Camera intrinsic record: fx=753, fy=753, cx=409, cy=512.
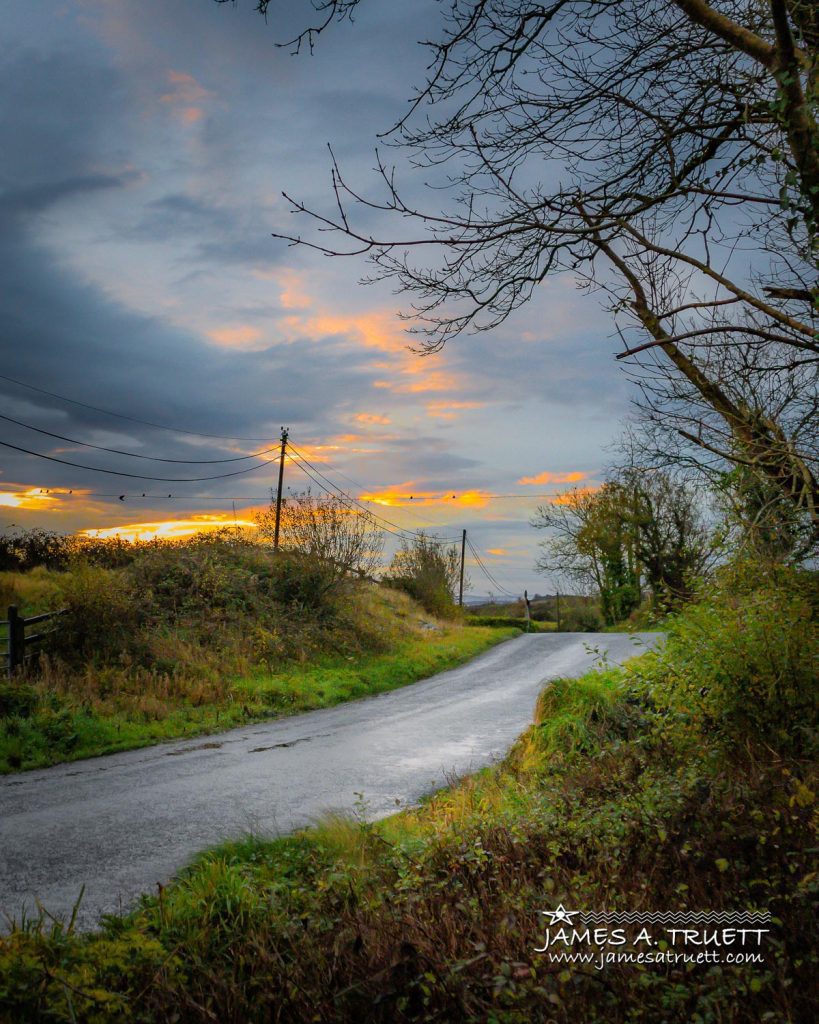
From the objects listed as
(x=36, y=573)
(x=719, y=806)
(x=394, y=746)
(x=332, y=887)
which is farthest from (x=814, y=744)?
(x=36, y=573)

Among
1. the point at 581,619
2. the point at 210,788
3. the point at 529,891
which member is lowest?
the point at 210,788

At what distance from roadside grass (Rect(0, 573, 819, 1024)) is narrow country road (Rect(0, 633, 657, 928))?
0.72m

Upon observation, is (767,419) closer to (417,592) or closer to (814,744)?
(814,744)

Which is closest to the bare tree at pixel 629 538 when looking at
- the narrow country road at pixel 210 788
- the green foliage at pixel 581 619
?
the green foliage at pixel 581 619

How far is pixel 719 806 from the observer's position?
4895mm

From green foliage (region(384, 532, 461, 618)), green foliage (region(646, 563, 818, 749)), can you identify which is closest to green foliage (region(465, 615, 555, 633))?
green foliage (region(384, 532, 461, 618))

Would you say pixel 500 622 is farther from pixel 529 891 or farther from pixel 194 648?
pixel 529 891

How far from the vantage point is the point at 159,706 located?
13.4m

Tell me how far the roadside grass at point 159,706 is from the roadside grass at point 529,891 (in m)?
6.07

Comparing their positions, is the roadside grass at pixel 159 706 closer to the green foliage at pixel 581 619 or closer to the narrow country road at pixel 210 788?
the narrow country road at pixel 210 788

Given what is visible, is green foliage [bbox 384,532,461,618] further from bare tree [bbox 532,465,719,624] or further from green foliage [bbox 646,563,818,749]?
green foliage [bbox 646,563,818,749]

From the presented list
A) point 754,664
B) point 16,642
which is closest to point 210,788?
point 754,664

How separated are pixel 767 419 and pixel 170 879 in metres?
6.33

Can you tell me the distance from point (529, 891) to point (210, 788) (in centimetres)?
589
